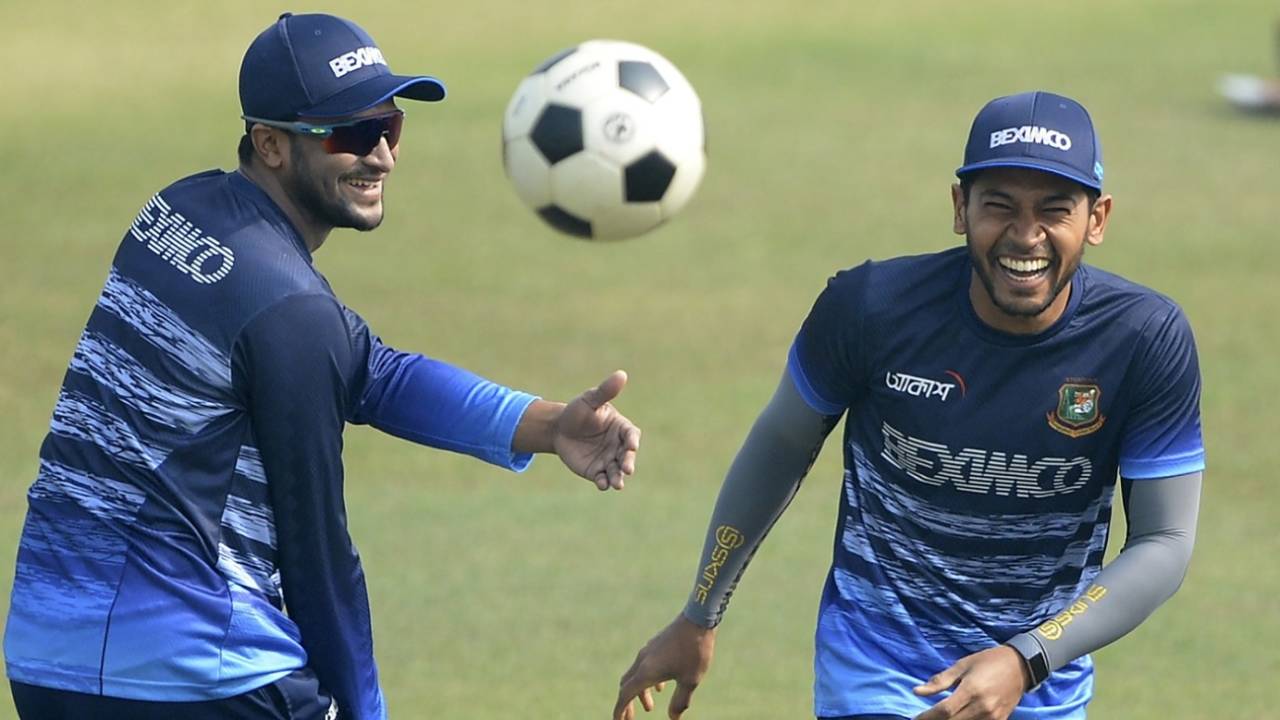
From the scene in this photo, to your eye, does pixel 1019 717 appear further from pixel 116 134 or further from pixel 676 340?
pixel 116 134

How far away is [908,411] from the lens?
537 centimetres

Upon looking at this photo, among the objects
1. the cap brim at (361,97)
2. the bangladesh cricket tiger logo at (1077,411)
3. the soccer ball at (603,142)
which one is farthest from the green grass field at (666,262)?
the cap brim at (361,97)

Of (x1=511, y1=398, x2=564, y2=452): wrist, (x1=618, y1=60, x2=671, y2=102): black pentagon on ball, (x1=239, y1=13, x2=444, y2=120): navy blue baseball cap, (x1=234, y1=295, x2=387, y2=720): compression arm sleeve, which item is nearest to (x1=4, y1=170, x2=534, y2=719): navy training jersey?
(x1=234, y1=295, x2=387, y2=720): compression arm sleeve

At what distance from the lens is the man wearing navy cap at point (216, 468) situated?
4.82 m

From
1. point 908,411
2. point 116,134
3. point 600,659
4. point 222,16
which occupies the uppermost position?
point 222,16

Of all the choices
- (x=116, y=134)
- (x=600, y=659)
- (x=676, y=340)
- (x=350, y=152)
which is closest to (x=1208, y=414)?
(x=676, y=340)

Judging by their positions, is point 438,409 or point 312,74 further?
point 438,409

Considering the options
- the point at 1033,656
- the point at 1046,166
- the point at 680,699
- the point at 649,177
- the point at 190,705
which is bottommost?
the point at 190,705

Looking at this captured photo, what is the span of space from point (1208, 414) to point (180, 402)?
968cm

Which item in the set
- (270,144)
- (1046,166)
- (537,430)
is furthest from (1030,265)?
(270,144)

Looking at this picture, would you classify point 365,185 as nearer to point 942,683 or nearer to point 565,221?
point 942,683

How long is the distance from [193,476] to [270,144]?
2.88 feet

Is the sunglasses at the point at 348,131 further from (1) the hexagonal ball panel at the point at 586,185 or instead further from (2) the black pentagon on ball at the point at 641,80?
(2) the black pentagon on ball at the point at 641,80

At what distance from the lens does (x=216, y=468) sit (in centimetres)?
487
